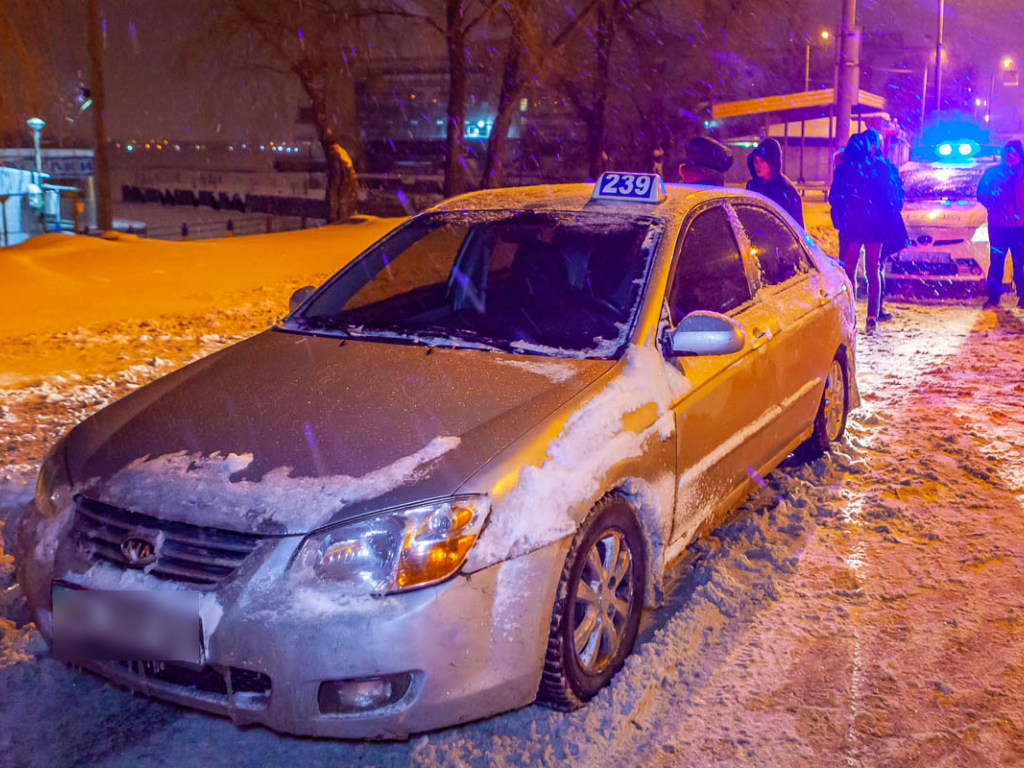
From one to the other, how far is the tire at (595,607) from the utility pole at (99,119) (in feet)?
57.2

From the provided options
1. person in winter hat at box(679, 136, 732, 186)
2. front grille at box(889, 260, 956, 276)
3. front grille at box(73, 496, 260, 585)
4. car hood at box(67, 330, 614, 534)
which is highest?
person in winter hat at box(679, 136, 732, 186)

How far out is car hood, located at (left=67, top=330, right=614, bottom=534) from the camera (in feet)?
8.92

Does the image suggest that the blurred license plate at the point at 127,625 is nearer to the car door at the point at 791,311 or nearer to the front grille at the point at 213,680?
the front grille at the point at 213,680

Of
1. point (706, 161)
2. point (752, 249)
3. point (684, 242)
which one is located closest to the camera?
point (684, 242)

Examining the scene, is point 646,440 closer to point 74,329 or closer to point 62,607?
point 62,607

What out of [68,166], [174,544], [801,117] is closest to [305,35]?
[68,166]

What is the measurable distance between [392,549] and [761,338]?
7.48ft

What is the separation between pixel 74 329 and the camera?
9344 millimetres

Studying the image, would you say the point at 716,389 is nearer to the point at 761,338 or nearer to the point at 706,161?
the point at 761,338

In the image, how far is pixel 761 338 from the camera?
430 centimetres

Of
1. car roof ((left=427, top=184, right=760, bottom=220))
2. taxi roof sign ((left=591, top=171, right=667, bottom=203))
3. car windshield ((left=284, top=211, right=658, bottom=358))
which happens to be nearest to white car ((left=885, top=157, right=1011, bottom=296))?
car roof ((left=427, top=184, right=760, bottom=220))

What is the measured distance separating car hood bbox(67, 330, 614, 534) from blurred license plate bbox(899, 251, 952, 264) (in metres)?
9.07

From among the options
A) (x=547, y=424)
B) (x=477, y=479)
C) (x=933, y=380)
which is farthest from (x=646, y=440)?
(x=933, y=380)

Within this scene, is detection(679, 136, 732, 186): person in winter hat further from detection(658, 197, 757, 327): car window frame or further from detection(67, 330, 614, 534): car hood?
detection(67, 330, 614, 534): car hood
